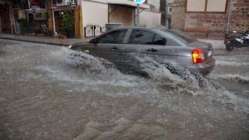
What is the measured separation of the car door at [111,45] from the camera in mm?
6537

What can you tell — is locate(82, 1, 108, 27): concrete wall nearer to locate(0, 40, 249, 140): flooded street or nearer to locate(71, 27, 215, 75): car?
locate(0, 40, 249, 140): flooded street

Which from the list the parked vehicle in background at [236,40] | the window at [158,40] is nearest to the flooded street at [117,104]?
the window at [158,40]

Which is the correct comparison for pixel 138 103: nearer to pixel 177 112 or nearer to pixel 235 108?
pixel 177 112

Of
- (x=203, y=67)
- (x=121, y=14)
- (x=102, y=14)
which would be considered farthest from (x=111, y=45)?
(x=121, y=14)

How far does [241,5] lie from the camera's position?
1553 cm

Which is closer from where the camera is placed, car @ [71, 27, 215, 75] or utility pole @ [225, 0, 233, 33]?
car @ [71, 27, 215, 75]

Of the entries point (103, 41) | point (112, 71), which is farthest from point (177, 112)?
point (103, 41)

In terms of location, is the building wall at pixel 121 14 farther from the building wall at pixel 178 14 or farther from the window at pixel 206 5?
the window at pixel 206 5

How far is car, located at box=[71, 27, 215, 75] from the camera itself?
561 cm

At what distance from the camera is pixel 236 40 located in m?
11.9

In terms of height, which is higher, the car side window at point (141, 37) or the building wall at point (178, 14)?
the building wall at point (178, 14)

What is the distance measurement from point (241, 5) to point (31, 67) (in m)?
13.6

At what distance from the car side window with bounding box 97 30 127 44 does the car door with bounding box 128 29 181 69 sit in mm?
296

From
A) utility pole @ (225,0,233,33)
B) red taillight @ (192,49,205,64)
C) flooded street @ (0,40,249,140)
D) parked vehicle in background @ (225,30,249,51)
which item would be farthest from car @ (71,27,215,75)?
utility pole @ (225,0,233,33)
